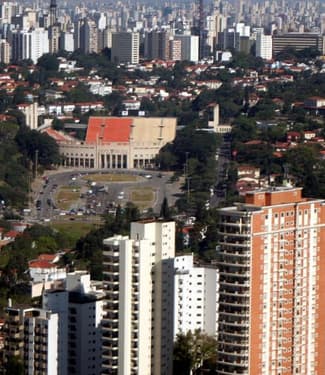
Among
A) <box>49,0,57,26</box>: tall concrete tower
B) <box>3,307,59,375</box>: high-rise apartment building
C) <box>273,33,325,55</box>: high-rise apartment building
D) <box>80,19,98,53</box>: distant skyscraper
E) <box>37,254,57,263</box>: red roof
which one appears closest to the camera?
<box>3,307,59,375</box>: high-rise apartment building

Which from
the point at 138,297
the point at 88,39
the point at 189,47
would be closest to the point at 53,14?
the point at 88,39

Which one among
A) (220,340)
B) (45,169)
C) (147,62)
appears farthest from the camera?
(147,62)

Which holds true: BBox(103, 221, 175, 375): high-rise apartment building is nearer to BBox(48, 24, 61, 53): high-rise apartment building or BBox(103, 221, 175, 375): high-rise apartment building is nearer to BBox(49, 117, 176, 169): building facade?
BBox(49, 117, 176, 169): building facade

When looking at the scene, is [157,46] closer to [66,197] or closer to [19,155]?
[19,155]

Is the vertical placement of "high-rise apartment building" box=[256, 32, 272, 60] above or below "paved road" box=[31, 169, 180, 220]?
below

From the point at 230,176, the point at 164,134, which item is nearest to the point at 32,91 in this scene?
the point at 164,134

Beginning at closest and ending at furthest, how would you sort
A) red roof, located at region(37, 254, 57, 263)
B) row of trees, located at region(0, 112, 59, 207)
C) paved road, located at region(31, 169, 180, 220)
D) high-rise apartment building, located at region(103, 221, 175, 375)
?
1. high-rise apartment building, located at region(103, 221, 175, 375)
2. red roof, located at region(37, 254, 57, 263)
3. paved road, located at region(31, 169, 180, 220)
4. row of trees, located at region(0, 112, 59, 207)

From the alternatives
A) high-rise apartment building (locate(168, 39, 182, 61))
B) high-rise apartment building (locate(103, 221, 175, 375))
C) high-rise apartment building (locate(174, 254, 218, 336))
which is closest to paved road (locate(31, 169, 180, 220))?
high-rise apartment building (locate(174, 254, 218, 336))

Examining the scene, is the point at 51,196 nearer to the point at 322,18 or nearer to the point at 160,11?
the point at 322,18
